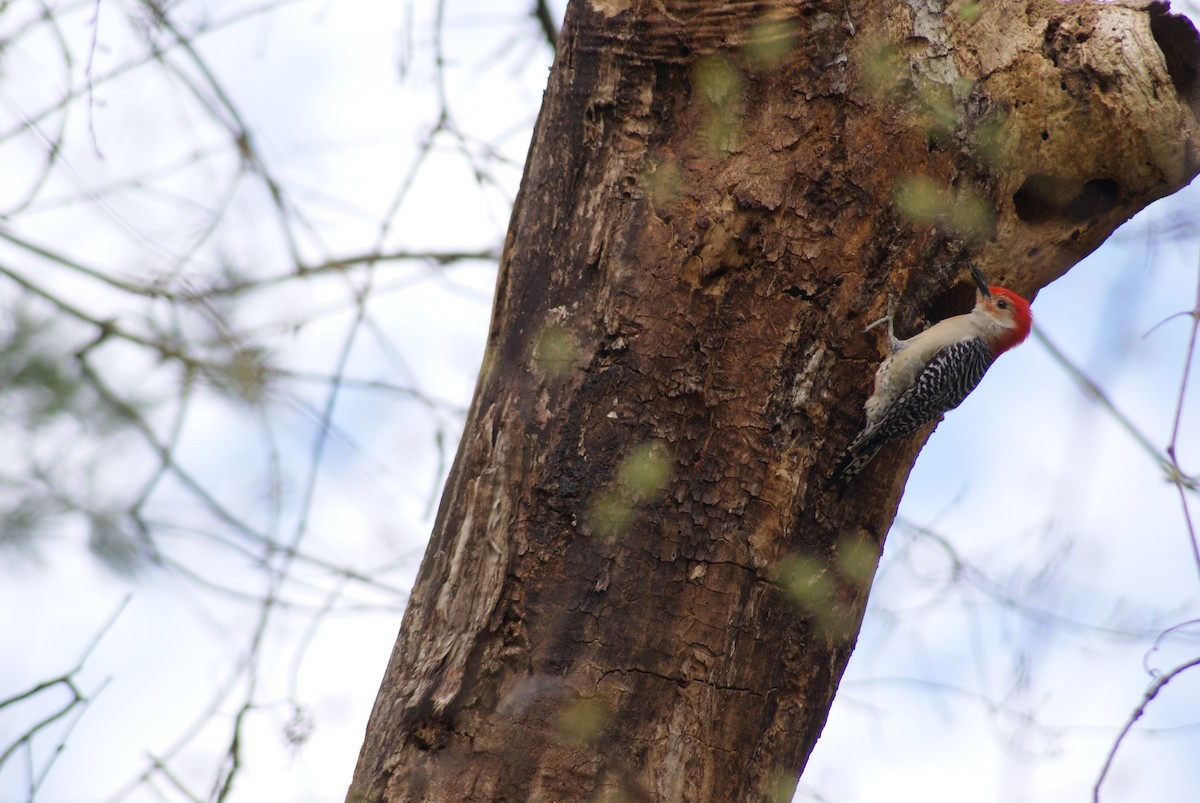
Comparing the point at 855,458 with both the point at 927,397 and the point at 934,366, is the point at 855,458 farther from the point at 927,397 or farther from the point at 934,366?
the point at 934,366

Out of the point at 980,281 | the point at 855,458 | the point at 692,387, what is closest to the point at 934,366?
the point at 980,281

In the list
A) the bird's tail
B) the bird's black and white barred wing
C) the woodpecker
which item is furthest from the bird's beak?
the bird's tail

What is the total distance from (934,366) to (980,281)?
0.82m

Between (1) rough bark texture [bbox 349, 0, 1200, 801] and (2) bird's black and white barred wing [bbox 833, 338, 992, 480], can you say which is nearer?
(1) rough bark texture [bbox 349, 0, 1200, 801]

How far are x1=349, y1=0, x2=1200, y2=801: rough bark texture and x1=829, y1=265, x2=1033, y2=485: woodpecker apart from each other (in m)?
0.09

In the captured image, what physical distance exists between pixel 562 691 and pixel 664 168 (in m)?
1.42

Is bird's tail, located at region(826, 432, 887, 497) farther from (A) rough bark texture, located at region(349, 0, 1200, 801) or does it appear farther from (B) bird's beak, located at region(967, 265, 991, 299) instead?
(B) bird's beak, located at region(967, 265, 991, 299)

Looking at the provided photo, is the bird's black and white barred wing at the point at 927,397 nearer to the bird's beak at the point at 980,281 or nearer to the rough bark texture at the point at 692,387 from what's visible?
the rough bark texture at the point at 692,387

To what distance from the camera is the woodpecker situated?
295 centimetres

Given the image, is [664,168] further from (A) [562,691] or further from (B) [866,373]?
(A) [562,691]

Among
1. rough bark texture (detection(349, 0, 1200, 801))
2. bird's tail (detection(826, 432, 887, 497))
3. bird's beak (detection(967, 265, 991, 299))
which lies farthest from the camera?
Result: bird's beak (detection(967, 265, 991, 299))

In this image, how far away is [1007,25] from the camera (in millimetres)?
3219

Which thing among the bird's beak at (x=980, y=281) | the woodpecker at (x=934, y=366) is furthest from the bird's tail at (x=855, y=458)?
the bird's beak at (x=980, y=281)

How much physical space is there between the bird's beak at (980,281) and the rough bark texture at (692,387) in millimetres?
103
